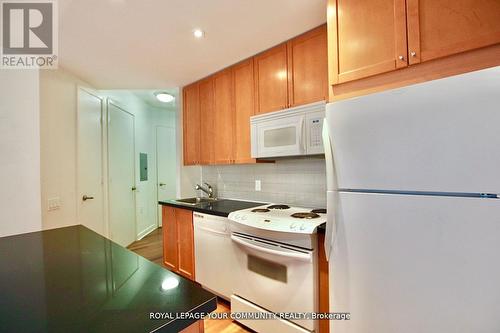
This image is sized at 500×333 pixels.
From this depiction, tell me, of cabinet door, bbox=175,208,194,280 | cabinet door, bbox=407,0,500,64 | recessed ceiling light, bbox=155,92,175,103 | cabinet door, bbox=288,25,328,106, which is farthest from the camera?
recessed ceiling light, bbox=155,92,175,103

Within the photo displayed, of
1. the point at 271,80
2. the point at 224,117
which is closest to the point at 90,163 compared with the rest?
the point at 224,117

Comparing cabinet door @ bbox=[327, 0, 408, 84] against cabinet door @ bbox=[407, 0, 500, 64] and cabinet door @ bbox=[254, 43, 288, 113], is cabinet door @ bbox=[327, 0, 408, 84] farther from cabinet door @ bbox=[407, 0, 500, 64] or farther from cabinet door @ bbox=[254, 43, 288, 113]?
cabinet door @ bbox=[254, 43, 288, 113]

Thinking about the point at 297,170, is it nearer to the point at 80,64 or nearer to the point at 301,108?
the point at 301,108

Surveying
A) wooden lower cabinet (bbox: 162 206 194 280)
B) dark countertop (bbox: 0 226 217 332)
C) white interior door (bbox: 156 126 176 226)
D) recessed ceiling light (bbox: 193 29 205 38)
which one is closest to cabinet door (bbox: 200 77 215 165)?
wooden lower cabinet (bbox: 162 206 194 280)

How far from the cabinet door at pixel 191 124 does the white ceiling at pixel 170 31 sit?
387 mm

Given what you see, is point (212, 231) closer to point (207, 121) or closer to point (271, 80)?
point (207, 121)

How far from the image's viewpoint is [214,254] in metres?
2.13

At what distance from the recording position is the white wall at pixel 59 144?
219 centimetres

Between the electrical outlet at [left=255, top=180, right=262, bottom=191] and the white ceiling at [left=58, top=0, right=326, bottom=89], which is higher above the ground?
the white ceiling at [left=58, top=0, right=326, bottom=89]

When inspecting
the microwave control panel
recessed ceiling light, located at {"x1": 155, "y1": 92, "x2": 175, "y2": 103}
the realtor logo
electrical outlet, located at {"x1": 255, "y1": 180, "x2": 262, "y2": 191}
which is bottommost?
electrical outlet, located at {"x1": 255, "y1": 180, "x2": 262, "y2": 191}

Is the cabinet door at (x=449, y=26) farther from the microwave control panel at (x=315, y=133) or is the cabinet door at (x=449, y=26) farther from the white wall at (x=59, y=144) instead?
the white wall at (x=59, y=144)

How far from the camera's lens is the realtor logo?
152 cm

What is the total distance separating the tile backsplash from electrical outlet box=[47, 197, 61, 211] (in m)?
1.60

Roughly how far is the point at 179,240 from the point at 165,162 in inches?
113
